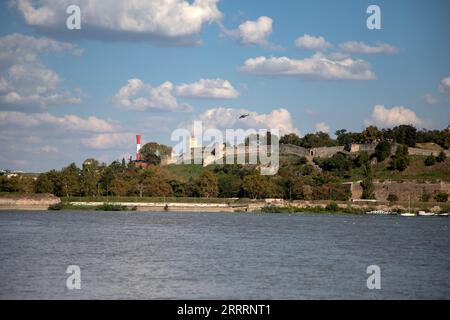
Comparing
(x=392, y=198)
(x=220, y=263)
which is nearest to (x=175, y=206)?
(x=392, y=198)

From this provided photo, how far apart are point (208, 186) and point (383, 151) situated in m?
25.6

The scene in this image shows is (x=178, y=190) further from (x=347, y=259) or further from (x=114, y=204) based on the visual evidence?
(x=347, y=259)

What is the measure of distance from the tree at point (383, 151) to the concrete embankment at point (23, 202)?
45.0 metres

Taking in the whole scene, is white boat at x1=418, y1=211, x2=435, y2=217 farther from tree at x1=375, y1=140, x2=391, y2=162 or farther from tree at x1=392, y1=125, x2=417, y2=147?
tree at x1=392, y1=125, x2=417, y2=147

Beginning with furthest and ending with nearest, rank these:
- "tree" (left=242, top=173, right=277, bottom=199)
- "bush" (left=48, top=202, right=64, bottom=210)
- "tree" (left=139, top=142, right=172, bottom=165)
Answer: "tree" (left=139, top=142, right=172, bottom=165)
"tree" (left=242, top=173, right=277, bottom=199)
"bush" (left=48, top=202, right=64, bottom=210)

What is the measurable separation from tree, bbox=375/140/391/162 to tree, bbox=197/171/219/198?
24031 mm

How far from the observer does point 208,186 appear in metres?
107

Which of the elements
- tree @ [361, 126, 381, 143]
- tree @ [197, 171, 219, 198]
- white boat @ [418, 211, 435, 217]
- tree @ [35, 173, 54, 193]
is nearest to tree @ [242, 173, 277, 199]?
tree @ [197, 171, 219, 198]

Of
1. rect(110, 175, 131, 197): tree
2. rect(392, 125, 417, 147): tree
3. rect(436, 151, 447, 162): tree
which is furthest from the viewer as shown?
rect(392, 125, 417, 147): tree

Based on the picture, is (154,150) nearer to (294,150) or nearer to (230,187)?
(294,150)

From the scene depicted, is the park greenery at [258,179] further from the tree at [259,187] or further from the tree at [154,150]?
the tree at [154,150]

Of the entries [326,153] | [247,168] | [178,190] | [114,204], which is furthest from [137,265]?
[326,153]

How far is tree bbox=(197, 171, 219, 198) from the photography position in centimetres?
10700

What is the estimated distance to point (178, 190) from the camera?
4331 inches
